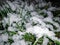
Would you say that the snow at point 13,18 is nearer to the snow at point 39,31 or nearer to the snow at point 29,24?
the snow at point 29,24

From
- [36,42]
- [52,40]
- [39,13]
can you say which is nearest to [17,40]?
[36,42]

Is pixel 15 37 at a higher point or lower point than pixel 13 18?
lower

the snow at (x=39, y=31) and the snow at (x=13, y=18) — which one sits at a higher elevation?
the snow at (x=13, y=18)

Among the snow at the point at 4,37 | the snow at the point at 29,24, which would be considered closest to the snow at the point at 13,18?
the snow at the point at 29,24

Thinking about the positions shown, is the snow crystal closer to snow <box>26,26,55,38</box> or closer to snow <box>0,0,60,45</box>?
snow <box>0,0,60,45</box>

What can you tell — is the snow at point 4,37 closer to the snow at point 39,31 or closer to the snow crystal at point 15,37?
the snow crystal at point 15,37

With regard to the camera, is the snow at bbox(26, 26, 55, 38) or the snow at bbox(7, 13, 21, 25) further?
the snow at bbox(7, 13, 21, 25)

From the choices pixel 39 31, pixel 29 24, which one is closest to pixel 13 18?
pixel 29 24

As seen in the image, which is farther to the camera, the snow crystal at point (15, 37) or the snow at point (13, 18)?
the snow at point (13, 18)

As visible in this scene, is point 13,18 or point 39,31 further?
point 13,18

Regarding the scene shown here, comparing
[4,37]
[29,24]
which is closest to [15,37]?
[4,37]

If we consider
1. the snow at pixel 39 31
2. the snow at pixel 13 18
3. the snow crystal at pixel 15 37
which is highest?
the snow at pixel 13 18

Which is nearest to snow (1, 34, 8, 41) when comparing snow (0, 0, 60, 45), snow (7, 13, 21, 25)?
snow (0, 0, 60, 45)

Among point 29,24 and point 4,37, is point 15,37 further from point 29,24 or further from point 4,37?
point 29,24
